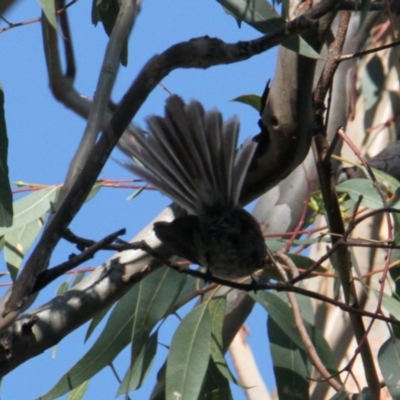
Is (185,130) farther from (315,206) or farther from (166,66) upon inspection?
(315,206)

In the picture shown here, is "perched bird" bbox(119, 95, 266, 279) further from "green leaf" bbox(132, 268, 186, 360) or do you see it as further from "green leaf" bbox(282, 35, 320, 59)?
"green leaf" bbox(132, 268, 186, 360)

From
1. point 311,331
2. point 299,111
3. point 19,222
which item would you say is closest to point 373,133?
point 311,331

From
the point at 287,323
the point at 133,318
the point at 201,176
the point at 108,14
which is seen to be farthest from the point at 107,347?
the point at 108,14

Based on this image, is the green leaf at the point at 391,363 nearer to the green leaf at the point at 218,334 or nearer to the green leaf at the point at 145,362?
the green leaf at the point at 218,334

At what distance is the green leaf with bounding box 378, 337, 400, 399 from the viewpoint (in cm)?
133

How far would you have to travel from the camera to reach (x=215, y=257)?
117 centimetres

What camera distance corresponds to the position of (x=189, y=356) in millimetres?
1413

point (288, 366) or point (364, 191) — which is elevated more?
point (364, 191)

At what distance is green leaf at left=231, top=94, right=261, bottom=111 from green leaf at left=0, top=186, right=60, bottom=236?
391 mm

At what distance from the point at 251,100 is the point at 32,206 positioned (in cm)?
46

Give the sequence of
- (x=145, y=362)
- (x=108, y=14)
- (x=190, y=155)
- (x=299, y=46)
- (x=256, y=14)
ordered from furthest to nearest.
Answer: (x=145, y=362)
(x=108, y=14)
(x=190, y=155)
(x=256, y=14)
(x=299, y=46)

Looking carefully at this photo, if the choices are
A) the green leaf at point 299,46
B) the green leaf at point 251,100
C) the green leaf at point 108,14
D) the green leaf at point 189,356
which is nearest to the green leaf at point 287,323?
the green leaf at point 189,356

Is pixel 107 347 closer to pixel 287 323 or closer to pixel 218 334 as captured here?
pixel 218 334

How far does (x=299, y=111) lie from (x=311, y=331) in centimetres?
66
